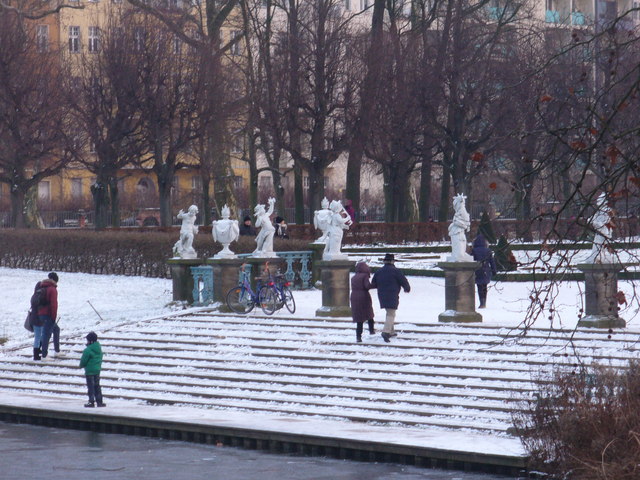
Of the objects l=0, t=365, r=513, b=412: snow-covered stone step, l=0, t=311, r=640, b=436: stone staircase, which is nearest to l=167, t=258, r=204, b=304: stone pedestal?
l=0, t=311, r=640, b=436: stone staircase

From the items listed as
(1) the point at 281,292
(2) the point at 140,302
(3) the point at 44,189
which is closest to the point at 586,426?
(1) the point at 281,292

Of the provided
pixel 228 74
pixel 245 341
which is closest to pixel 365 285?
pixel 245 341

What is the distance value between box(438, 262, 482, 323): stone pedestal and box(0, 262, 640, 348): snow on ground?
1.17ft

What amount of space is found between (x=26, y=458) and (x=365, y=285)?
318 inches

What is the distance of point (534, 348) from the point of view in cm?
2130

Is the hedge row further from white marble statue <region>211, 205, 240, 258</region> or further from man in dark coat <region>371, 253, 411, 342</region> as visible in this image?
man in dark coat <region>371, 253, 411, 342</region>

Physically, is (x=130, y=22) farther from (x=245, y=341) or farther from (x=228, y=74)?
(x=245, y=341)

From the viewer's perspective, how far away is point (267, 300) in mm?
27031

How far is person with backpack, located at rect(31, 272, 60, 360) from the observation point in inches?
992

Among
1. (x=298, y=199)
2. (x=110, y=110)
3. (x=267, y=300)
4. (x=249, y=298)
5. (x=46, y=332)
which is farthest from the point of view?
(x=298, y=199)

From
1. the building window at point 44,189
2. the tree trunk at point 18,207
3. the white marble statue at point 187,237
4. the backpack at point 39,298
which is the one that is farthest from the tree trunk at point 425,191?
the building window at point 44,189

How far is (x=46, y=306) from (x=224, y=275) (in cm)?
445

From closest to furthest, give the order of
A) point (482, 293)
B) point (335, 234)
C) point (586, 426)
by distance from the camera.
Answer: point (586, 426)
point (482, 293)
point (335, 234)

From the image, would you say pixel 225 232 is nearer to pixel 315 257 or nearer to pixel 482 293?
pixel 315 257
